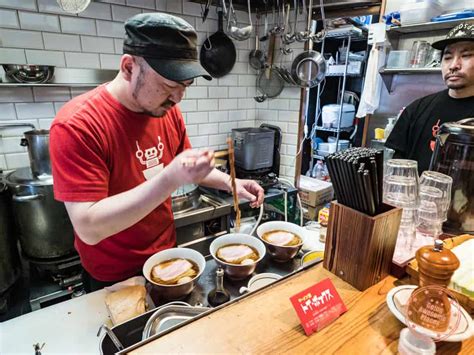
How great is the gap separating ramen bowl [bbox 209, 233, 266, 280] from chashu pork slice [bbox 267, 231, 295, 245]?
0.07 meters

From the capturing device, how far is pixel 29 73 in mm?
1895

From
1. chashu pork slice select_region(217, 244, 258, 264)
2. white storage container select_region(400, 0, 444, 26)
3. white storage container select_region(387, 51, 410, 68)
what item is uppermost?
white storage container select_region(400, 0, 444, 26)

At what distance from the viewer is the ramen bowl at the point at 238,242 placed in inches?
40.5

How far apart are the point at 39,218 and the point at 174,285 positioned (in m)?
1.37

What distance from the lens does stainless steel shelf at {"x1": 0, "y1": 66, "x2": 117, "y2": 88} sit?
76.3 inches

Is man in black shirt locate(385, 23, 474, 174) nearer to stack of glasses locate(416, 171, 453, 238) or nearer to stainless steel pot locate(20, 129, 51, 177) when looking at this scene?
stack of glasses locate(416, 171, 453, 238)

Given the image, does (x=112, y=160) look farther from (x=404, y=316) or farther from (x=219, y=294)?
(x=404, y=316)

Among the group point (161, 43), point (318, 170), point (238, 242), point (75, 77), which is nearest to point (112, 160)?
point (161, 43)

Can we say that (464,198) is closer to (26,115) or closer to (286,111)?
(286,111)

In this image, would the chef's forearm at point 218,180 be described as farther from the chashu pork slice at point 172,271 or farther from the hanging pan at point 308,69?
the hanging pan at point 308,69

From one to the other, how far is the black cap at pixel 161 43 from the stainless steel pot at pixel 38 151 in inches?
43.8

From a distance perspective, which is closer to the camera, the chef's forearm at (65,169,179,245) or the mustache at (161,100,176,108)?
the chef's forearm at (65,169,179,245)

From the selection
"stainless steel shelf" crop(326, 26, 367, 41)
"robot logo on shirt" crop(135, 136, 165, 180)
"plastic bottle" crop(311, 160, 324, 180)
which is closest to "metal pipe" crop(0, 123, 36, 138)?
"robot logo on shirt" crop(135, 136, 165, 180)

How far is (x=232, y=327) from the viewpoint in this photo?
2.34ft
